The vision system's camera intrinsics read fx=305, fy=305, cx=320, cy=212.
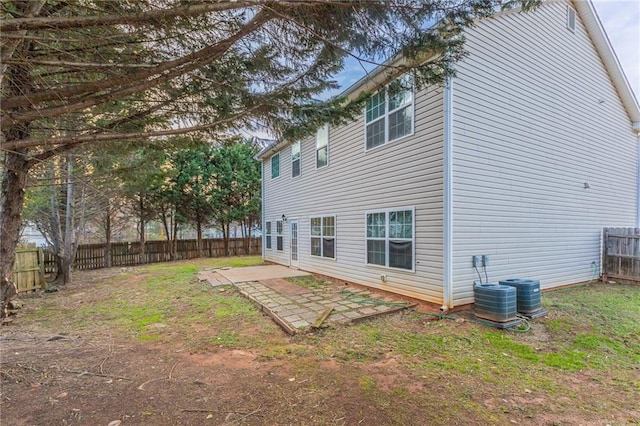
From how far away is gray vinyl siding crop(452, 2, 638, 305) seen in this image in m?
5.86

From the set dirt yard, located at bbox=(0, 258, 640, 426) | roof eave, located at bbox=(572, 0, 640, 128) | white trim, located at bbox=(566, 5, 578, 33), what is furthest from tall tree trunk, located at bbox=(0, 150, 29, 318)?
roof eave, located at bbox=(572, 0, 640, 128)

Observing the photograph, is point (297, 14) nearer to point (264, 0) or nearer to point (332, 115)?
point (264, 0)

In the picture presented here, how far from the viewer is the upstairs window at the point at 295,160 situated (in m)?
11.4

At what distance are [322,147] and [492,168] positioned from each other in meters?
5.16

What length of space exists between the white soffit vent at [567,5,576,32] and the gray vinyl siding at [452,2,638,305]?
17 cm

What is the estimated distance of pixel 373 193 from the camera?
744cm

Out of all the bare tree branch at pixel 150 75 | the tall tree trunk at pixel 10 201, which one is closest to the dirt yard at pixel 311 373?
the tall tree trunk at pixel 10 201

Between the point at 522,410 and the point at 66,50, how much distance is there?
5.40 meters

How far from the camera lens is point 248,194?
738 inches

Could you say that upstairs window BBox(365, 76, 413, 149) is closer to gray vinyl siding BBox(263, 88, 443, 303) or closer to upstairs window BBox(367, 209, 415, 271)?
gray vinyl siding BBox(263, 88, 443, 303)

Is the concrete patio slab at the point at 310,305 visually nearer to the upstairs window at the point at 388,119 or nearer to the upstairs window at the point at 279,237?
the upstairs window at the point at 388,119

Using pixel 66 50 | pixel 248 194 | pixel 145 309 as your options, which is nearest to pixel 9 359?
pixel 145 309

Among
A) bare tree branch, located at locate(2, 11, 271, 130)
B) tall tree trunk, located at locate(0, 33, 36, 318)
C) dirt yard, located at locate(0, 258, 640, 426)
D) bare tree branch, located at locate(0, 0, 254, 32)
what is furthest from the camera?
tall tree trunk, located at locate(0, 33, 36, 318)

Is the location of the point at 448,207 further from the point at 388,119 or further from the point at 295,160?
the point at 295,160
